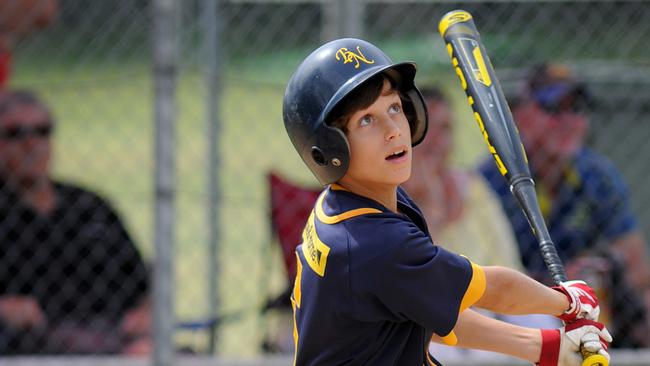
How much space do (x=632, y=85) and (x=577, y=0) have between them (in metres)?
1.35

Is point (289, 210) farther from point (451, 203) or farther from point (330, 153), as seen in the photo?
point (330, 153)

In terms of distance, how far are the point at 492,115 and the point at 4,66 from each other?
274 cm

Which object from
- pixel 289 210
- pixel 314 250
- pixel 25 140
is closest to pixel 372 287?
pixel 314 250

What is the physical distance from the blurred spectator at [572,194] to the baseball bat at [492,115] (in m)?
2.07

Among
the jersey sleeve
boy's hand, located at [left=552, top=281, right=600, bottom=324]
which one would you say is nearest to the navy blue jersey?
the jersey sleeve

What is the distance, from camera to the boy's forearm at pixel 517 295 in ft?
8.79

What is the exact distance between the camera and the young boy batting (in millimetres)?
2598

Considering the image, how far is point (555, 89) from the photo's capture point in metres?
5.23

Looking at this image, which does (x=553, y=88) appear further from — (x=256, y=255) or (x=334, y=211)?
(x=334, y=211)

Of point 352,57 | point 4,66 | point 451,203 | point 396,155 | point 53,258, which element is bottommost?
point 53,258

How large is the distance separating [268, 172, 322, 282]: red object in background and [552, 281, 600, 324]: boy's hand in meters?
2.45

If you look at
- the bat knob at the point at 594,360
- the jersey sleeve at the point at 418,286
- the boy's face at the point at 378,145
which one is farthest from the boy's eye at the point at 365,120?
the bat knob at the point at 594,360

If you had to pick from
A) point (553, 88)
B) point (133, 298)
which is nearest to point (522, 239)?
point (553, 88)

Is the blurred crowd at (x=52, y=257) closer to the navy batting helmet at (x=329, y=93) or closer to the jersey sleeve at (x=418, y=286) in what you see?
the navy batting helmet at (x=329, y=93)
